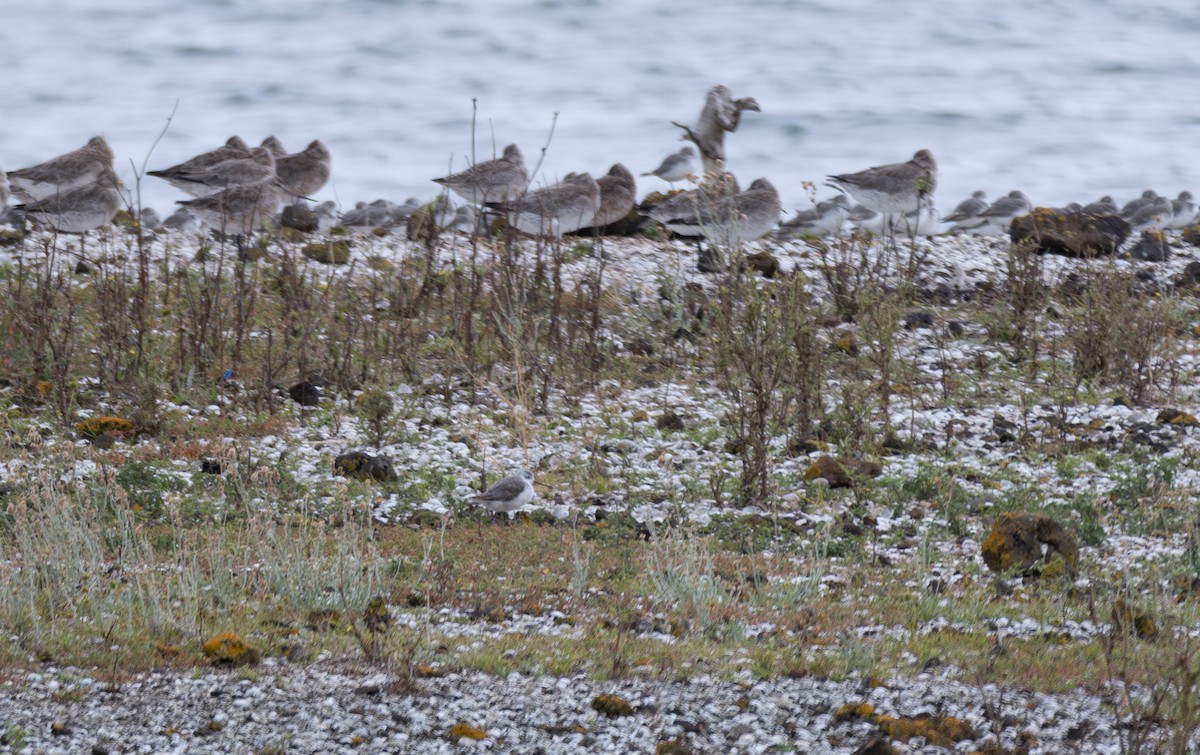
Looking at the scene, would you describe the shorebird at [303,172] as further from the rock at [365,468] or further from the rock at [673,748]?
the rock at [673,748]

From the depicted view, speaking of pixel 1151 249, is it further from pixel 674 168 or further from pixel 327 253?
pixel 327 253

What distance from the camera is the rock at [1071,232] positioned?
15875 millimetres

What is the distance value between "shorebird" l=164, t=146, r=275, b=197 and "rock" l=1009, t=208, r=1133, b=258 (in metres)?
9.04

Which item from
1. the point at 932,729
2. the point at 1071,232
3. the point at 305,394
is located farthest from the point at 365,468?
the point at 1071,232

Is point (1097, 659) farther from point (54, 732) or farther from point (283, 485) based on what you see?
point (283, 485)

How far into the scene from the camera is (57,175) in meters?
13.5

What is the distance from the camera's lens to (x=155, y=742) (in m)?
4.14

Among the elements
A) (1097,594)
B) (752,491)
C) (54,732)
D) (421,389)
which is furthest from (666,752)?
(421,389)

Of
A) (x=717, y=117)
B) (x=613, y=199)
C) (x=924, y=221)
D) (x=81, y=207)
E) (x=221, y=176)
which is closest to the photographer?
(x=81, y=207)

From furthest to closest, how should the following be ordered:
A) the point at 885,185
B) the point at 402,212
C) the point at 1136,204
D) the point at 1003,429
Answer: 1. the point at 1136,204
2. the point at 402,212
3. the point at 885,185
4. the point at 1003,429

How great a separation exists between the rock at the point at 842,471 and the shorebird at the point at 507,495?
200 cm

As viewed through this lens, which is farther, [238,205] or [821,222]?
[821,222]

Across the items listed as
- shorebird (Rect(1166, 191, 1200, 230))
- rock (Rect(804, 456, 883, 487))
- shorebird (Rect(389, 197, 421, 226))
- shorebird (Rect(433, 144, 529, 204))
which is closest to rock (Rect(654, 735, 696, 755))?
rock (Rect(804, 456, 883, 487))

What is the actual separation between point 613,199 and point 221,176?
4563 millimetres
